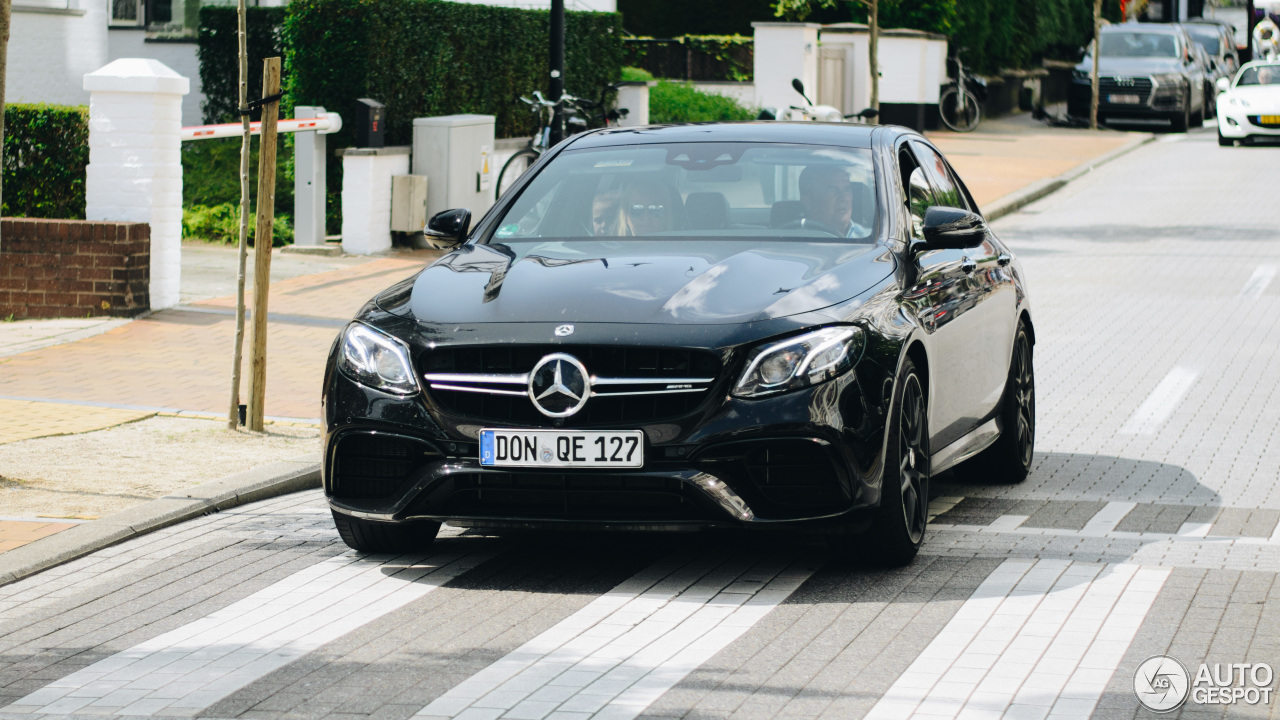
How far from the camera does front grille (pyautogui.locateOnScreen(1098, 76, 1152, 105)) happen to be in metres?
37.9

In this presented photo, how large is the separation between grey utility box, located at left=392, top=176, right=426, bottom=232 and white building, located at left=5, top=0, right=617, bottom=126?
158 inches

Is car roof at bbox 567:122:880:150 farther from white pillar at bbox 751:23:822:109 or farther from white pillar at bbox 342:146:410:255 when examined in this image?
white pillar at bbox 751:23:822:109

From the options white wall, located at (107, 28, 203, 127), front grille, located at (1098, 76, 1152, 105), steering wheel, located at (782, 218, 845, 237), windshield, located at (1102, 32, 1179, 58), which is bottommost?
steering wheel, located at (782, 218, 845, 237)

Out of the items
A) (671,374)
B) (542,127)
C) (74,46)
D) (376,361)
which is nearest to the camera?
(671,374)

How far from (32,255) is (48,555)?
6599 mm

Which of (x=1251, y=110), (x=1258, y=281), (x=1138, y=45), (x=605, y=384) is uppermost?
(x=1138, y=45)

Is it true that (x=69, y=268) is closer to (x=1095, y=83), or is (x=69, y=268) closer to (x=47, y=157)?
(x=47, y=157)

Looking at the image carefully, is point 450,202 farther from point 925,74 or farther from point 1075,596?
point 925,74

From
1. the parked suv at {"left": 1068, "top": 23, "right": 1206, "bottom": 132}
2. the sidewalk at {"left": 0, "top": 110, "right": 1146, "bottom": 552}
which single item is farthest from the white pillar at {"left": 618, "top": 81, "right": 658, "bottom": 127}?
the parked suv at {"left": 1068, "top": 23, "right": 1206, "bottom": 132}

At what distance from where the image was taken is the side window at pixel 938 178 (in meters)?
7.93

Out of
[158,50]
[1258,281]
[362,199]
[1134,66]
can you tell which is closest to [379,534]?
[362,199]

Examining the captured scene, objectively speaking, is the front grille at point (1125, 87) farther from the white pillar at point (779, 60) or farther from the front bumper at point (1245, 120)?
the white pillar at point (779, 60)

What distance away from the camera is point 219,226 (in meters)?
17.0

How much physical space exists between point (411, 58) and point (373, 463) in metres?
12.2
